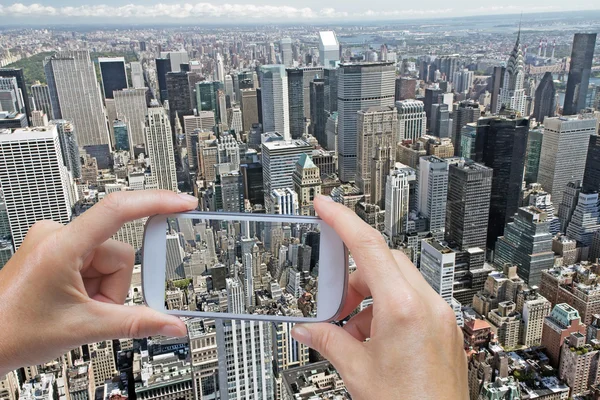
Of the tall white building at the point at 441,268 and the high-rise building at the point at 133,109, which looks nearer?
the tall white building at the point at 441,268

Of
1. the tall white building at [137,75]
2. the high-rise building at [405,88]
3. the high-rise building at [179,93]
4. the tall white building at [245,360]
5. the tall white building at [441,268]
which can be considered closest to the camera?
the tall white building at [245,360]

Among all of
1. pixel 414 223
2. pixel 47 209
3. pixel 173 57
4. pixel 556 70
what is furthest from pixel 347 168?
pixel 173 57

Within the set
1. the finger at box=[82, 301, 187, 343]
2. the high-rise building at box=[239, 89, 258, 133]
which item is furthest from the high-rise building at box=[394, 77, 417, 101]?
the finger at box=[82, 301, 187, 343]

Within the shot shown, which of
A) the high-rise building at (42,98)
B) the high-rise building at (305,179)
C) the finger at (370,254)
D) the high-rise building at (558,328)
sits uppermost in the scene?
the finger at (370,254)

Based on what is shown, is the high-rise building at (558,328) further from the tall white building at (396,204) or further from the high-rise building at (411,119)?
the high-rise building at (411,119)

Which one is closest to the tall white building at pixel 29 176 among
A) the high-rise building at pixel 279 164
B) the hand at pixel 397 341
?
the high-rise building at pixel 279 164

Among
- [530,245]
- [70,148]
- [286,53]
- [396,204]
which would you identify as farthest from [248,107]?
[530,245]
